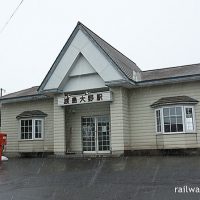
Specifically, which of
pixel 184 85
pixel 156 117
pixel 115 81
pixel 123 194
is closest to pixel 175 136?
pixel 156 117

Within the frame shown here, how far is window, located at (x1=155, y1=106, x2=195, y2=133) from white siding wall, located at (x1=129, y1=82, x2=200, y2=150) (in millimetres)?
291

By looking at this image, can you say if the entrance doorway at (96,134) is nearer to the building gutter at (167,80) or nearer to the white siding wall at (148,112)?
the white siding wall at (148,112)

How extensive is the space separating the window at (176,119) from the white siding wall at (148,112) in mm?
291

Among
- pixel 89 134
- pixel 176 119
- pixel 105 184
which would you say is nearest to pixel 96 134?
pixel 89 134

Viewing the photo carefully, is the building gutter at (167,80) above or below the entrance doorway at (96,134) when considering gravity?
above

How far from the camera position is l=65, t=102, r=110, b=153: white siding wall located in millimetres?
17250

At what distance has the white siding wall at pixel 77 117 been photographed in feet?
56.6

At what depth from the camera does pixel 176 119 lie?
15078mm

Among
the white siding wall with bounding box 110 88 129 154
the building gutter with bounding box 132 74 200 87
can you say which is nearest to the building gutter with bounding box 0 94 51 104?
the white siding wall with bounding box 110 88 129 154

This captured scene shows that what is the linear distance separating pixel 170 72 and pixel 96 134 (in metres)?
5.32

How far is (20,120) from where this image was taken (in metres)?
19.4

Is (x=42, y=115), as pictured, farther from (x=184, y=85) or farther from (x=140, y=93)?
(x=184, y=85)

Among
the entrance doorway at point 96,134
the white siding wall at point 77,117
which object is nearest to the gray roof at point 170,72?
the white siding wall at point 77,117

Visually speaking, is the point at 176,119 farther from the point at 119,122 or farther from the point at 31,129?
the point at 31,129
